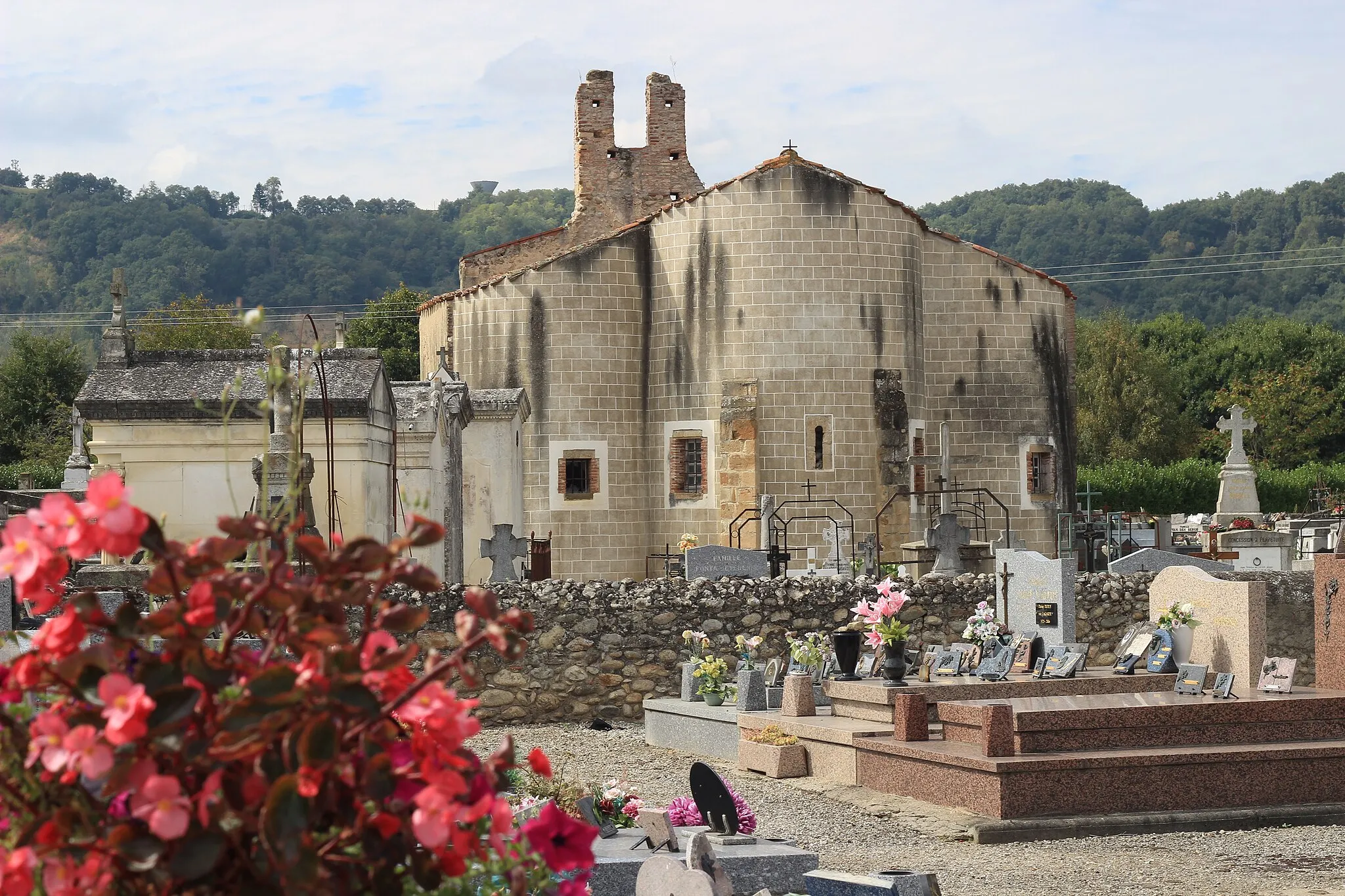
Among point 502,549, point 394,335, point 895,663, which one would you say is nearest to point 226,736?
point 895,663

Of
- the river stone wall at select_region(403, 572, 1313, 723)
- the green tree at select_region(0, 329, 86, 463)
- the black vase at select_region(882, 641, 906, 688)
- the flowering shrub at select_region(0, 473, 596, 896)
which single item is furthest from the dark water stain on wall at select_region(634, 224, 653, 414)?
the green tree at select_region(0, 329, 86, 463)

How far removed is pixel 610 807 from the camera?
916 centimetres

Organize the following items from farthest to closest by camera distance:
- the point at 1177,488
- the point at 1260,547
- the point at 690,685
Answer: the point at 1177,488 → the point at 1260,547 → the point at 690,685

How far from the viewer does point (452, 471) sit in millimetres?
19938

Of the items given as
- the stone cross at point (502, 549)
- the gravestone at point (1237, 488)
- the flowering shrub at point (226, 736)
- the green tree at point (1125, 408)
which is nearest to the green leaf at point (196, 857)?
the flowering shrub at point (226, 736)

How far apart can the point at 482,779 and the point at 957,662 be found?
40.8 ft

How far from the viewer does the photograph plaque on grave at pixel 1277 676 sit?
12969 millimetres

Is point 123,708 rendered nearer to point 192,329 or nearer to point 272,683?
point 272,683

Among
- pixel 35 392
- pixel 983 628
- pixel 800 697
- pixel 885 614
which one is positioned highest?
pixel 35 392

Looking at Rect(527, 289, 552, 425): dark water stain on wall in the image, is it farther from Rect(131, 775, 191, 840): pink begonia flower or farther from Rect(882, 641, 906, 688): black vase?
Rect(131, 775, 191, 840): pink begonia flower

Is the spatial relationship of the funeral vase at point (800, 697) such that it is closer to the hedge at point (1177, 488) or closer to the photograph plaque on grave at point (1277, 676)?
the photograph plaque on grave at point (1277, 676)

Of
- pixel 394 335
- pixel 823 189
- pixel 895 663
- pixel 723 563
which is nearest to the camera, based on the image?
pixel 895 663

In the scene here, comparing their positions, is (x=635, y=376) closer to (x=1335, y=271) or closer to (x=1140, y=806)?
(x=1140, y=806)

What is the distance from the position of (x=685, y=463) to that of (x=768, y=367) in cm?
264
